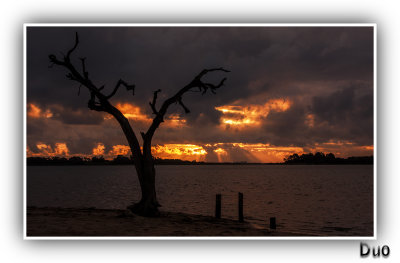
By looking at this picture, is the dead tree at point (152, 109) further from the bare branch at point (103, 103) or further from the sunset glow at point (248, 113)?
the sunset glow at point (248, 113)

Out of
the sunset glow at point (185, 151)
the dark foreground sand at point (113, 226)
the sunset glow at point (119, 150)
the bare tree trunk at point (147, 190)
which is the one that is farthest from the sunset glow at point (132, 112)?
the dark foreground sand at point (113, 226)

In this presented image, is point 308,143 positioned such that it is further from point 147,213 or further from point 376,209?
point 147,213

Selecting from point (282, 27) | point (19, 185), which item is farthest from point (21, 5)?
point (282, 27)

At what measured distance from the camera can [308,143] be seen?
11367 millimetres

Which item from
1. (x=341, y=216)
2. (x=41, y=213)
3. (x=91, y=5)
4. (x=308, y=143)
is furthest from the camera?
(x=341, y=216)

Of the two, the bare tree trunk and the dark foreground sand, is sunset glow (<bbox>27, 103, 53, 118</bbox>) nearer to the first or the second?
A: the dark foreground sand

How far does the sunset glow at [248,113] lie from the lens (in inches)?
442

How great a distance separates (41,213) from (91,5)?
7.00 metres

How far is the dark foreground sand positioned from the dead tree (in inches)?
29.2

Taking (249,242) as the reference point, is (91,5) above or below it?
above

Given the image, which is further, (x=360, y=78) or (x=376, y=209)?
(x=360, y=78)

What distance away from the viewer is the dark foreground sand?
9669mm

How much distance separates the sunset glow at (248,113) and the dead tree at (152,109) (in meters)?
1.23

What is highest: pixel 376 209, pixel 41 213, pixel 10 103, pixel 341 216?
pixel 10 103
